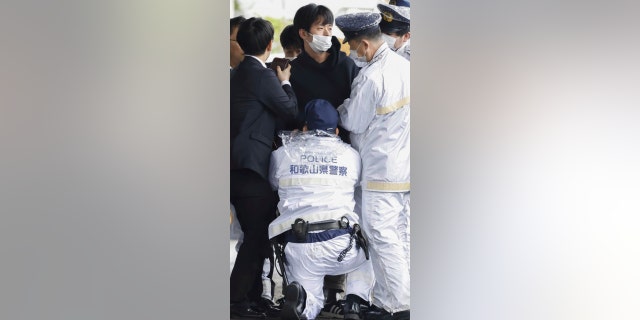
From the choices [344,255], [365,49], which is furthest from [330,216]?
[365,49]

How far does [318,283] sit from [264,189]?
1.75ft

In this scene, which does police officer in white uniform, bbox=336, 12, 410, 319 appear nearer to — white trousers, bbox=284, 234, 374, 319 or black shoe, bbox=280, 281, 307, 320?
white trousers, bbox=284, 234, 374, 319

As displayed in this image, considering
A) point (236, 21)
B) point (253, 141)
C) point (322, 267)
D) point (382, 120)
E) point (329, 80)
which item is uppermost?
point (236, 21)

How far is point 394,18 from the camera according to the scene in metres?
4.82

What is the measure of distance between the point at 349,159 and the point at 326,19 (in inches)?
27.6

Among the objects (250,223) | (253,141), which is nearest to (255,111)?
(253,141)

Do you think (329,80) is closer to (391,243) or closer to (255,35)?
(255,35)

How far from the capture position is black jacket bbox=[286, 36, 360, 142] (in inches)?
192

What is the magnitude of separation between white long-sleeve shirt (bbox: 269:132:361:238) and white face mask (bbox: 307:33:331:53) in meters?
0.43

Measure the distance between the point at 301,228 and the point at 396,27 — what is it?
1.09m

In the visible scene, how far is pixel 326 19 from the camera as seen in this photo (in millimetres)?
4855

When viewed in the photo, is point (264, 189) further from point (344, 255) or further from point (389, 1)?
point (389, 1)
